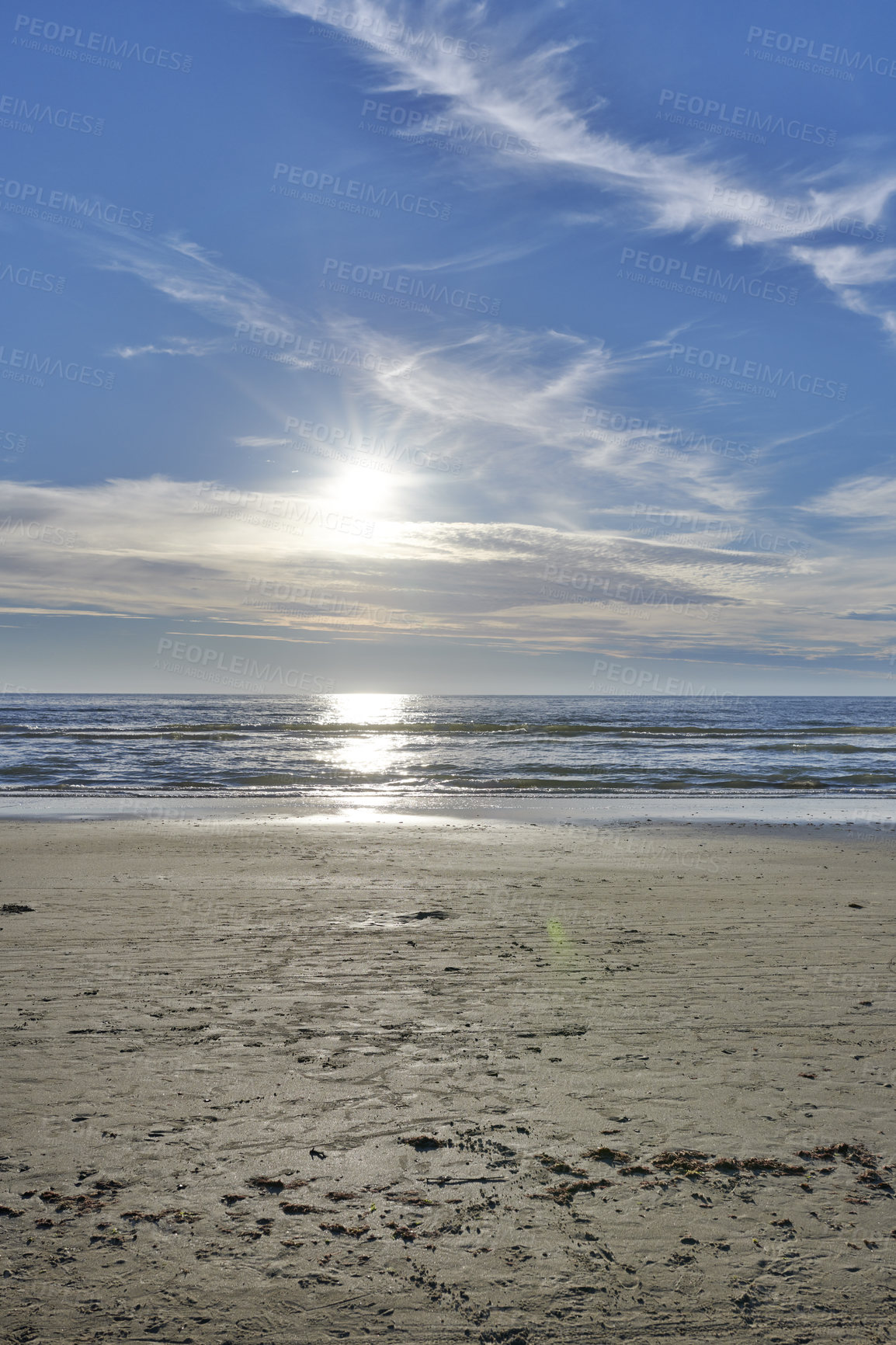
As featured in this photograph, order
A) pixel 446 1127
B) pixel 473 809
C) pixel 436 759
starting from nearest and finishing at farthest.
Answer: pixel 446 1127, pixel 473 809, pixel 436 759

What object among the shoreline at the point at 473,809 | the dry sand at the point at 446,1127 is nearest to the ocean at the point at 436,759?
the shoreline at the point at 473,809

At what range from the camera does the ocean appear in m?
25.5

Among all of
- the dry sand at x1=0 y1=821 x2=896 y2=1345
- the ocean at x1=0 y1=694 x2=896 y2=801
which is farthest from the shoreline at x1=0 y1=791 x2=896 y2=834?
the dry sand at x1=0 y1=821 x2=896 y2=1345

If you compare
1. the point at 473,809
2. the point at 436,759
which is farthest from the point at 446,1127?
the point at 436,759

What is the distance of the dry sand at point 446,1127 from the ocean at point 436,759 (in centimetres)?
→ 1551

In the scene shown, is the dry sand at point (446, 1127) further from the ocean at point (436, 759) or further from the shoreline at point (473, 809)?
the ocean at point (436, 759)

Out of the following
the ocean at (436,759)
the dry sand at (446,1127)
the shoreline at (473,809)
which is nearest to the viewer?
the dry sand at (446,1127)

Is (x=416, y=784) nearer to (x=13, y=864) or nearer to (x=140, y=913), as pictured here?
(x=13, y=864)

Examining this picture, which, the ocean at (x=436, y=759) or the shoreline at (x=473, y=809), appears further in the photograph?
the ocean at (x=436, y=759)

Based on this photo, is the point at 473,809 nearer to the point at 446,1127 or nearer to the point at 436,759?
the point at 436,759

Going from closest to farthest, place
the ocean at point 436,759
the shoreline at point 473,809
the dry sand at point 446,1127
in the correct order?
the dry sand at point 446,1127 → the shoreline at point 473,809 → the ocean at point 436,759

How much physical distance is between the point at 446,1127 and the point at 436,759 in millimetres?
31937

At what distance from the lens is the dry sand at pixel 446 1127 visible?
10.8 ft

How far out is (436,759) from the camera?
36.5m
